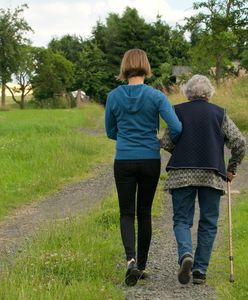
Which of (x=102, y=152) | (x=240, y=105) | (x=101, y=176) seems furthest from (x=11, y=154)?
(x=240, y=105)

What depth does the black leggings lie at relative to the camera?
19.3ft

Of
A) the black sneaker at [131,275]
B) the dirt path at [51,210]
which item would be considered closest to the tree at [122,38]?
the dirt path at [51,210]

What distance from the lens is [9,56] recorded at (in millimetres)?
64188

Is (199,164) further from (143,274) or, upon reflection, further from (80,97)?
(80,97)

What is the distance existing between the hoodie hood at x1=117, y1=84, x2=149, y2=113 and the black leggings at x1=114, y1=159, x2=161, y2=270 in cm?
53

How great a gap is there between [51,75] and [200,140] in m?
67.5

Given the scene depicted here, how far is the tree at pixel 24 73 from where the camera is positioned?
221 feet

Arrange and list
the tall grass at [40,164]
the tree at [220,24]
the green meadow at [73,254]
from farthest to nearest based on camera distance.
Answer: the tree at [220,24]
the tall grass at [40,164]
the green meadow at [73,254]

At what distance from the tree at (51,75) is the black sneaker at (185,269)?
67366 mm

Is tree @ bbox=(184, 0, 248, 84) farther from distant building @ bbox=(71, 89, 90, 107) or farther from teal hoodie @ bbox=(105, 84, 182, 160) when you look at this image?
→ distant building @ bbox=(71, 89, 90, 107)

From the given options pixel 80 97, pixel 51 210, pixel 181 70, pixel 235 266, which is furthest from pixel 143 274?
pixel 80 97

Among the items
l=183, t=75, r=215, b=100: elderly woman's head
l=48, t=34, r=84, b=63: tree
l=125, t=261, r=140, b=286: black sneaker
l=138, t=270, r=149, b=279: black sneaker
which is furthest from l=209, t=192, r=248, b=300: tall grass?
l=48, t=34, r=84, b=63: tree

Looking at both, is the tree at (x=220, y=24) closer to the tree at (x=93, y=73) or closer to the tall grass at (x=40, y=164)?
the tall grass at (x=40, y=164)

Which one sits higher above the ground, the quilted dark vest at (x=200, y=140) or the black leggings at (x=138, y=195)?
the quilted dark vest at (x=200, y=140)
